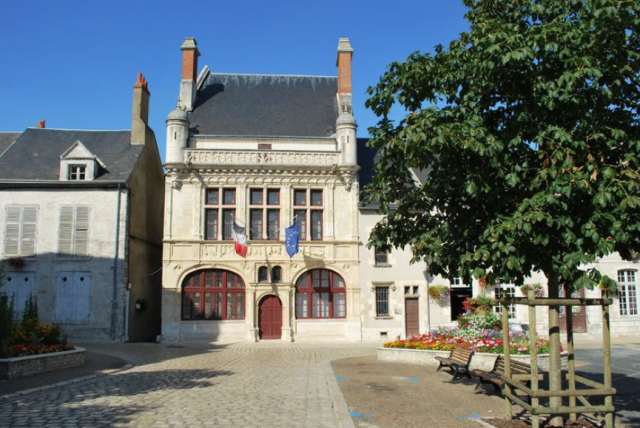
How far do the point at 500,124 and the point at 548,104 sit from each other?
4.02 feet

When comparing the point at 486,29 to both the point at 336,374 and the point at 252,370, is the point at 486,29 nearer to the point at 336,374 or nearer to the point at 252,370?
the point at 336,374

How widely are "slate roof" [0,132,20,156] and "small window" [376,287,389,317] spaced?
59.6 ft

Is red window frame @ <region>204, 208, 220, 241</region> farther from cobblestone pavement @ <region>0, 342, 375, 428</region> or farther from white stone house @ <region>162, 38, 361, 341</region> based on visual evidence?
cobblestone pavement @ <region>0, 342, 375, 428</region>

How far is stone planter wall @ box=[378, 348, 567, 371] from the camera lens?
524 inches

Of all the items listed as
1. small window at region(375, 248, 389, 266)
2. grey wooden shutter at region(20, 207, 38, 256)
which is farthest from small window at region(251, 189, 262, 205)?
grey wooden shutter at region(20, 207, 38, 256)

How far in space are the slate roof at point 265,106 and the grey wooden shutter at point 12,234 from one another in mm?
8135

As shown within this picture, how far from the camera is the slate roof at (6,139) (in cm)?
2548

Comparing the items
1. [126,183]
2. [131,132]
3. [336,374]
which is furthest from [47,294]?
[336,374]

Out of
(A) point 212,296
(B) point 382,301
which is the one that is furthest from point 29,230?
(B) point 382,301

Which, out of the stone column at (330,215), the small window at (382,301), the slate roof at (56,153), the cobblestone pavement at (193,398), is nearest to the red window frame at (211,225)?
the slate roof at (56,153)

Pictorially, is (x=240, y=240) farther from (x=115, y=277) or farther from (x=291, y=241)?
(x=115, y=277)

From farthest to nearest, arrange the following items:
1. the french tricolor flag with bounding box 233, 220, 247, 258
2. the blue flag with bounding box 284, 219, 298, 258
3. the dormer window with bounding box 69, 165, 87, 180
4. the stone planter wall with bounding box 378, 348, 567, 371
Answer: the dormer window with bounding box 69, 165, 87, 180, the blue flag with bounding box 284, 219, 298, 258, the french tricolor flag with bounding box 233, 220, 247, 258, the stone planter wall with bounding box 378, 348, 567, 371

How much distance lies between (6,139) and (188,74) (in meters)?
9.21

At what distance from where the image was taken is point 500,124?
807cm
